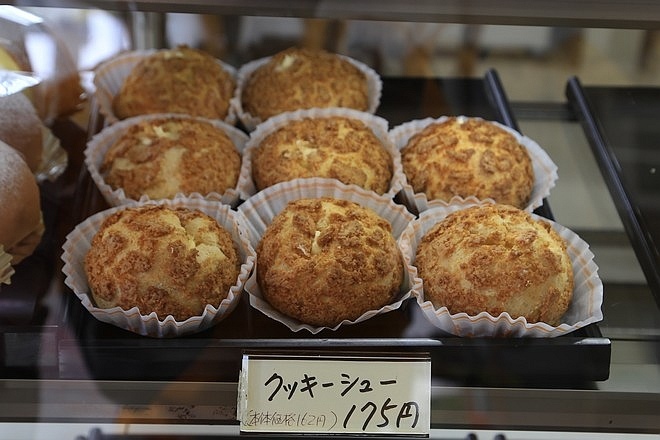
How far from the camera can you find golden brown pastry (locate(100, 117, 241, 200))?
1.75m

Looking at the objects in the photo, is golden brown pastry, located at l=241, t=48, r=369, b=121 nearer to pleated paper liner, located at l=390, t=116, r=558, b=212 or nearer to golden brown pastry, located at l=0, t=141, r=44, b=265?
pleated paper liner, located at l=390, t=116, r=558, b=212

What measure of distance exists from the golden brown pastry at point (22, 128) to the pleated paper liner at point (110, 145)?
109 millimetres

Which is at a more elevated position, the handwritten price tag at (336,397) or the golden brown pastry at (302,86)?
the golden brown pastry at (302,86)

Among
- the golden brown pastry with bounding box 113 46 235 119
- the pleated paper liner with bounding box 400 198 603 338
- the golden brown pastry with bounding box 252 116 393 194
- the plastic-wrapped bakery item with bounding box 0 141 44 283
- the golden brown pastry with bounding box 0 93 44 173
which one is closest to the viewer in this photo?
the pleated paper liner with bounding box 400 198 603 338

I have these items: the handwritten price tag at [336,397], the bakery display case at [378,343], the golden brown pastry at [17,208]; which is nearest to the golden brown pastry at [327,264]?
the bakery display case at [378,343]

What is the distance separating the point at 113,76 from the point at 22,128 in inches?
15.1

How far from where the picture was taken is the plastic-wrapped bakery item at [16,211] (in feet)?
5.10

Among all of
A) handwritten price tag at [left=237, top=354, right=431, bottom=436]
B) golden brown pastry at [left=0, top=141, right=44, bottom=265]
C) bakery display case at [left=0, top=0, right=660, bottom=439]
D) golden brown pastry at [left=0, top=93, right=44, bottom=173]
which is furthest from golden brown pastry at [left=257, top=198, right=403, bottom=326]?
golden brown pastry at [left=0, top=93, right=44, bottom=173]

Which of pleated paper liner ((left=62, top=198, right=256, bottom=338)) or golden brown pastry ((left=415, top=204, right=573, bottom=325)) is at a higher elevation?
golden brown pastry ((left=415, top=204, right=573, bottom=325))

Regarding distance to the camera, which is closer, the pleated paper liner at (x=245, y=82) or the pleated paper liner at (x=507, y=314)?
the pleated paper liner at (x=507, y=314)

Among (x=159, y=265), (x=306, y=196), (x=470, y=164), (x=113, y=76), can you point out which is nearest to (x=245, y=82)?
(x=113, y=76)

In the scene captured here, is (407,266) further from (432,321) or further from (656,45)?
(656,45)

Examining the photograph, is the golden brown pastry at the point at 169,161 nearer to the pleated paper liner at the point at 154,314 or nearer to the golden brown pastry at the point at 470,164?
the pleated paper liner at the point at 154,314

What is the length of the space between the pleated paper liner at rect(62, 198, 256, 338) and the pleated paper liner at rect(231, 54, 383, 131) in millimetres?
407
